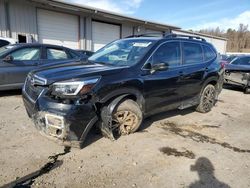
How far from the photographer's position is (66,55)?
8242 millimetres

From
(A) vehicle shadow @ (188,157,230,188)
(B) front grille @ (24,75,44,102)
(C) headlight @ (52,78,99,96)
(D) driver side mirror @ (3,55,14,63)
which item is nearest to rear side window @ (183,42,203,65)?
(A) vehicle shadow @ (188,157,230,188)

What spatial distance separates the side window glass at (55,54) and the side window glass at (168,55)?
416 cm

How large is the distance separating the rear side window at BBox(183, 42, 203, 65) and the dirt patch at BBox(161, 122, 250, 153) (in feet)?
4.66

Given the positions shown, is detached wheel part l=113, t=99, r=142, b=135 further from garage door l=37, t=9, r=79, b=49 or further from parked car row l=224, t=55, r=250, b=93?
garage door l=37, t=9, r=79, b=49

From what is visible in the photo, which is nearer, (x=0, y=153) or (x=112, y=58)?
(x=0, y=153)

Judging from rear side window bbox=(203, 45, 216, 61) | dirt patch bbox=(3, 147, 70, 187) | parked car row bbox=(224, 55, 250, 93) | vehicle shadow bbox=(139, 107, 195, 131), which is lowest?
dirt patch bbox=(3, 147, 70, 187)

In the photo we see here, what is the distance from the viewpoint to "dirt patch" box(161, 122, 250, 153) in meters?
4.41

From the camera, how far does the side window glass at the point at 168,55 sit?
4.72 metres

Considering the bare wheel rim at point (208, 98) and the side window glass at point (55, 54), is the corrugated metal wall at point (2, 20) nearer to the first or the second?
the side window glass at point (55, 54)

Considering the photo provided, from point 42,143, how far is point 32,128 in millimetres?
737

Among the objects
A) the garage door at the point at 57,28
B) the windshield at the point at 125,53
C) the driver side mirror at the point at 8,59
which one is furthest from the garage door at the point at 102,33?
the windshield at the point at 125,53

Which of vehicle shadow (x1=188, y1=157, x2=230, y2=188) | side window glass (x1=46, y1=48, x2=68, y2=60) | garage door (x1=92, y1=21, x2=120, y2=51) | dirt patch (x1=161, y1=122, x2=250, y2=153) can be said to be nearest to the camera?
vehicle shadow (x1=188, y1=157, x2=230, y2=188)

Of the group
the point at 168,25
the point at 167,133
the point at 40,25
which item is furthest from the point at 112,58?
the point at 168,25

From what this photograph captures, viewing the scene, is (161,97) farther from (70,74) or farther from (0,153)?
(0,153)
